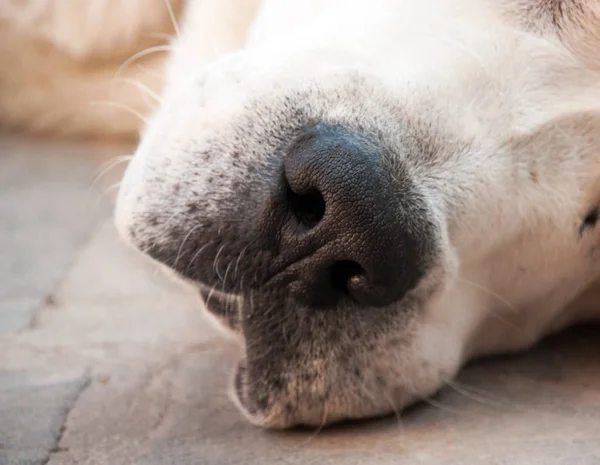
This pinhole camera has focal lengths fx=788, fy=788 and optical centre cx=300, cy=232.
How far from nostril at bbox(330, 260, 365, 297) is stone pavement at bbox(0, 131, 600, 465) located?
0.27 metres

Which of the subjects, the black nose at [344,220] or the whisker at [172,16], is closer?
the black nose at [344,220]

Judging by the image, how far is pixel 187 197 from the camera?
1279mm

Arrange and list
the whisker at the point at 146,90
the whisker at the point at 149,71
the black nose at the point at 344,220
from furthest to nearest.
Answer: the whisker at the point at 149,71
the whisker at the point at 146,90
the black nose at the point at 344,220

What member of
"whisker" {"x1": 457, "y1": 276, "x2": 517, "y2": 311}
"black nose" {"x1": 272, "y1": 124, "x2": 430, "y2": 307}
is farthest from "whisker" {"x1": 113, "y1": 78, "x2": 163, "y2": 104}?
"whisker" {"x1": 457, "y1": 276, "x2": 517, "y2": 311}

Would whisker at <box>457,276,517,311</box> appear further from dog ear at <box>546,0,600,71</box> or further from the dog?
dog ear at <box>546,0,600,71</box>

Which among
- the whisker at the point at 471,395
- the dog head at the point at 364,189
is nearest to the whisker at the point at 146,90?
the dog head at the point at 364,189

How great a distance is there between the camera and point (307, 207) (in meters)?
1.16

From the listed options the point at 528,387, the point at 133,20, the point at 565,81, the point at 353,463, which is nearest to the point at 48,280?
the point at 133,20

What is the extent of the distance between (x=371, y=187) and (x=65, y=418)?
2.08ft

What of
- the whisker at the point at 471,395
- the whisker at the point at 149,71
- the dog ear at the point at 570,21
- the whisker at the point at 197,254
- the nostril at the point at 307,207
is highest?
the dog ear at the point at 570,21

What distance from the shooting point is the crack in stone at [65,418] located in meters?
1.20

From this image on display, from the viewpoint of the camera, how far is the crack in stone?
120 centimetres

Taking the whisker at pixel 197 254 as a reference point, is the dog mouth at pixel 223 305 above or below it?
below

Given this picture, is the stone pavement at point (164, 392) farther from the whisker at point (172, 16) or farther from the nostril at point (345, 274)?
the whisker at point (172, 16)
